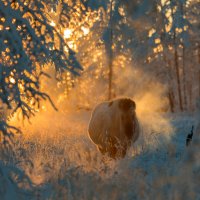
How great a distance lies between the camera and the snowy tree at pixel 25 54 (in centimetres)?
530

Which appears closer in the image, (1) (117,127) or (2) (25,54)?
(2) (25,54)

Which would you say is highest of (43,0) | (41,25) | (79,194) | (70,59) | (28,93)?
(43,0)

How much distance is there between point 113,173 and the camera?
6.45 metres

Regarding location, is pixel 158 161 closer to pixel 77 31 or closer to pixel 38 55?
pixel 77 31

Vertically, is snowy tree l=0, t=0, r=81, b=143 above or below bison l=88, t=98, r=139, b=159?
above

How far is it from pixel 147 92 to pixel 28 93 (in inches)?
1117

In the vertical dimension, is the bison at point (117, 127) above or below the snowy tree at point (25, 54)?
below

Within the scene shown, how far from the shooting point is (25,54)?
536 cm

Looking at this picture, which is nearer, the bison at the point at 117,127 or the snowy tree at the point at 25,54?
→ the snowy tree at the point at 25,54

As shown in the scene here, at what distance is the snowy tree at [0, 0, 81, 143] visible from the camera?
530cm

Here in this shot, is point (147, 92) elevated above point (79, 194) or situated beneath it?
elevated above

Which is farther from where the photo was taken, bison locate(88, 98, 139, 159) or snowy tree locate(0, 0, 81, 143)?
bison locate(88, 98, 139, 159)

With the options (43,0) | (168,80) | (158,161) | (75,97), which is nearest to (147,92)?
(168,80)

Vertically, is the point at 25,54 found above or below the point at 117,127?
above
